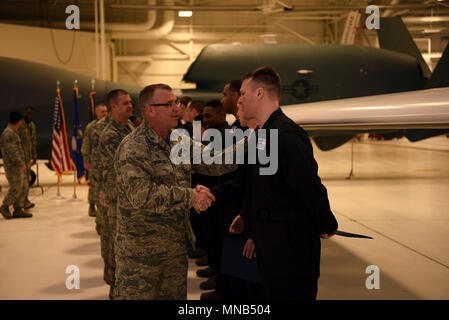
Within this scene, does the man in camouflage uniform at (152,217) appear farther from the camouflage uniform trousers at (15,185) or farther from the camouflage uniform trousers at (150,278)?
the camouflage uniform trousers at (15,185)

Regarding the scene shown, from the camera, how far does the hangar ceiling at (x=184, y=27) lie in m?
25.3

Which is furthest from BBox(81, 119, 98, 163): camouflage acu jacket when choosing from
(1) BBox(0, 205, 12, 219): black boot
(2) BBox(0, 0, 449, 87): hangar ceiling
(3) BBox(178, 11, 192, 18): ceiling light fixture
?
(2) BBox(0, 0, 449, 87): hangar ceiling

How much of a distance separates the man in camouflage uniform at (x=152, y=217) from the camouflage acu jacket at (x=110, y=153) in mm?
1552

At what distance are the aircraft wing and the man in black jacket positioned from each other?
47.1 inches

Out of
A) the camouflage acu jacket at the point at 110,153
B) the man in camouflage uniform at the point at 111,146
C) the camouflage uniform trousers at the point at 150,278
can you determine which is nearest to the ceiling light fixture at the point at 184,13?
the man in camouflage uniform at the point at 111,146

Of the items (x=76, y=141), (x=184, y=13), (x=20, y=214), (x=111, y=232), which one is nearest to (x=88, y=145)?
(x=76, y=141)

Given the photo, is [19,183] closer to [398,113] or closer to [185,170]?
[185,170]

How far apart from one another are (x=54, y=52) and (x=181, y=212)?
2382cm

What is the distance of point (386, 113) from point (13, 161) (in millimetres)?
6765

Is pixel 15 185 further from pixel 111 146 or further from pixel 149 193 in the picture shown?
pixel 149 193

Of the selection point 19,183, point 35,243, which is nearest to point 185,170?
point 35,243

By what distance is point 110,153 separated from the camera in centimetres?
437

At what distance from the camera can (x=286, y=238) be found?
2473mm
